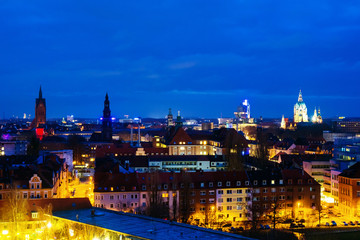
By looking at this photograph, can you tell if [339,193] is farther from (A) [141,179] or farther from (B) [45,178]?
(B) [45,178]

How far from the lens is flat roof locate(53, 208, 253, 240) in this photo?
21.4m

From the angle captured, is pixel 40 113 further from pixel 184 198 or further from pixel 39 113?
pixel 184 198

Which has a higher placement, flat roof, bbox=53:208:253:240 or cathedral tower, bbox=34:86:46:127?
cathedral tower, bbox=34:86:46:127

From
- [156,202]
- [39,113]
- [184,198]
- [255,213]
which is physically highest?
[39,113]

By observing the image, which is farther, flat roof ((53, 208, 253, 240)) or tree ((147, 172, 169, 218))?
tree ((147, 172, 169, 218))

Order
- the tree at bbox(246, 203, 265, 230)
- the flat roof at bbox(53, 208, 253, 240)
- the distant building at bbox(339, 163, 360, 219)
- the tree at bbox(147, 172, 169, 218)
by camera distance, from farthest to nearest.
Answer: the distant building at bbox(339, 163, 360, 219)
the tree at bbox(246, 203, 265, 230)
the tree at bbox(147, 172, 169, 218)
the flat roof at bbox(53, 208, 253, 240)

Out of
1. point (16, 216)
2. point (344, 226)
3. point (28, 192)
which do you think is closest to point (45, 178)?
point (28, 192)

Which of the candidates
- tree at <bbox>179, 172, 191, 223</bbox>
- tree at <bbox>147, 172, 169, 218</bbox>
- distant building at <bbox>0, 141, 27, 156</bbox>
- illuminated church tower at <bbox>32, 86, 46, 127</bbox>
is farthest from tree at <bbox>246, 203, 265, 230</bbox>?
illuminated church tower at <bbox>32, 86, 46, 127</bbox>

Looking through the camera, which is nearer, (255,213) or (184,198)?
(255,213)

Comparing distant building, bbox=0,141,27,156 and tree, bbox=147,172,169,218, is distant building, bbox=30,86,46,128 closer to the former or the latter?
distant building, bbox=0,141,27,156

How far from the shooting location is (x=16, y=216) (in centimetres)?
2628

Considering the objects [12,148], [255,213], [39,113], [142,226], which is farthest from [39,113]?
[142,226]

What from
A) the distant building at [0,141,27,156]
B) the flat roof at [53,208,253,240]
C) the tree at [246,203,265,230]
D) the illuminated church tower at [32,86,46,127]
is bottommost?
the tree at [246,203,265,230]

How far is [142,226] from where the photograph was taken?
2325 cm
